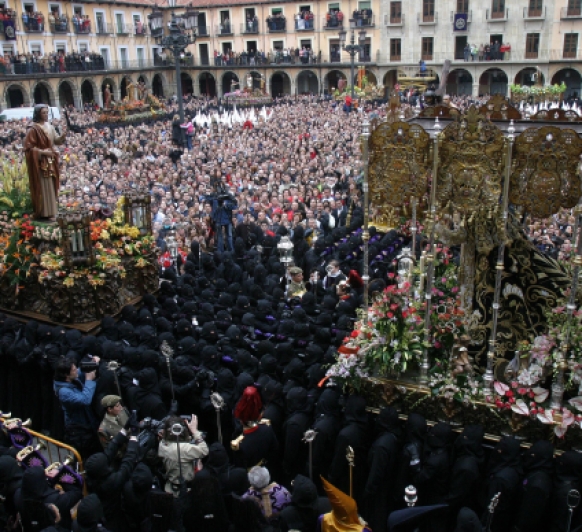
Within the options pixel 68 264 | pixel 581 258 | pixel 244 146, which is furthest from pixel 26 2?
pixel 581 258

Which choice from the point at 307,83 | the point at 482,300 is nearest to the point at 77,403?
the point at 482,300

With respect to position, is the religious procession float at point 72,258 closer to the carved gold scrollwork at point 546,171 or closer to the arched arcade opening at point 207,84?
the carved gold scrollwork at point 546,171

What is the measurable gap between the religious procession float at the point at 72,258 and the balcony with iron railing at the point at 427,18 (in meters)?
36.6

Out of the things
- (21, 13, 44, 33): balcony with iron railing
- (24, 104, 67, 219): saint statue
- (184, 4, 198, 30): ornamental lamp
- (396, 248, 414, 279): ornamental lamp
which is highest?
(21, 13, 44, 33): balcony with iron railing

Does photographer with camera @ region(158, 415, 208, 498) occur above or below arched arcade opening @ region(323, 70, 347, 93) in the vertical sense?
below

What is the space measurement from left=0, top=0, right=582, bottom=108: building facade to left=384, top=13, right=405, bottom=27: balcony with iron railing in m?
0.07

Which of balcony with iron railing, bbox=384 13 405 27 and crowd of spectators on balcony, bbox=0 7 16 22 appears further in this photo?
balcony with iron railing, bbox=384 13 405 27

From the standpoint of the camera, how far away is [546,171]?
536cm

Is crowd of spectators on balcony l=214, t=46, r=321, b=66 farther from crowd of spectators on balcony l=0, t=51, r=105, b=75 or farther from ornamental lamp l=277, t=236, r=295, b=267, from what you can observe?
ornamental lamp l=277, t=236, r=295, b=267

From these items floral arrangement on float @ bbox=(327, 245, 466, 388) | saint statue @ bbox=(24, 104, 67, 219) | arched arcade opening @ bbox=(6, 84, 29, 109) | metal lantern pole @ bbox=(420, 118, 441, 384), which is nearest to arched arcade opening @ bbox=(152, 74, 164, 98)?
arched arcade opening @ bbox=(6, 84, 29, 109)

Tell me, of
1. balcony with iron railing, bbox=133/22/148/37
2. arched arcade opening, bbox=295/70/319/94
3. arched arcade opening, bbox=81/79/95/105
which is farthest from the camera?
arched arcade opening, bbox=295/70/319/94

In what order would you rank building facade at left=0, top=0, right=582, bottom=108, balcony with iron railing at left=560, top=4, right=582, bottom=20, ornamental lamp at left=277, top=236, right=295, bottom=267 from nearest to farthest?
ornamental lamp at left=277, top=236, right=295, bottom=267 → balcony with iron railing at left=560, top=4, right=582, bottom=20 → building facade at left=0, top=0, right=582, bottom=108

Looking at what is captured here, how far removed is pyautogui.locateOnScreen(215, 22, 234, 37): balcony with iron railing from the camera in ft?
159

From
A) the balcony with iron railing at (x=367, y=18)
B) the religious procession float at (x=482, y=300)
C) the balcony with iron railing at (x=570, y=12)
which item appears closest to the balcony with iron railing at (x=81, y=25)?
the balcony with iron railing at (x=367, y=18)
